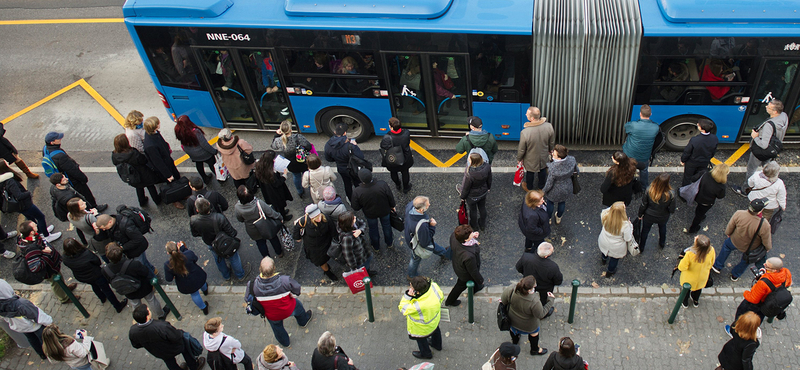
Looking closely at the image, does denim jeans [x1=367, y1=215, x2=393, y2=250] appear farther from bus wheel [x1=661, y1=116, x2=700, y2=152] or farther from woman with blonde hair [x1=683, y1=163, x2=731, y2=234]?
bus wheel [x1=661, y1=116, x2=700, y2=152]

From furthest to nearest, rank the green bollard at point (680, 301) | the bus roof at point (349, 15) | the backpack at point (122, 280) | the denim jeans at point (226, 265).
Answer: the bus roof at point (349, 15) < the denim jeans at point (226, 265) < the backpack at point (122, 280) < the green bollard at point (680, 301)

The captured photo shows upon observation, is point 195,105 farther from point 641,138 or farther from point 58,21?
point 58,21

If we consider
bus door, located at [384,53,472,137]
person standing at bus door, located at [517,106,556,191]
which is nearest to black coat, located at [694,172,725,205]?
person standing at bus door, located at [517,106,556,191]

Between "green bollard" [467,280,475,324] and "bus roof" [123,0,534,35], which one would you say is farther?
"bus roof" [123,0,534,35]

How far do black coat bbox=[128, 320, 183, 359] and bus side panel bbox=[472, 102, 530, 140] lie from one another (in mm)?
6205

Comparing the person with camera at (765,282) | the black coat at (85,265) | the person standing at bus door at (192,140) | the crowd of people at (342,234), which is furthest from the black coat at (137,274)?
the person with camera at (765,282)

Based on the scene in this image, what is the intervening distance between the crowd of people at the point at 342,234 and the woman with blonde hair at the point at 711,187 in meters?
0.02

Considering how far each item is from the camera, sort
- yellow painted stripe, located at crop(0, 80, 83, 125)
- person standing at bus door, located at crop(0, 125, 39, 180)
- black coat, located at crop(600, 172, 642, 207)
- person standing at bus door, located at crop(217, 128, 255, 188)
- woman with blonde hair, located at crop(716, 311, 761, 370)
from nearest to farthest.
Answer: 1. woman with blonde hair, located at crop(716, 311, 761, 370)
2. black coat, located at crop(600, 172, 642, 207)
3. person standing at bus door, located at crop(217, 128, 255, 188)
4. person standing at bus door, located at crop(0, 125, 39, 180)
5. yellow painted stripe, located at crop(0, 80, 83, 125)

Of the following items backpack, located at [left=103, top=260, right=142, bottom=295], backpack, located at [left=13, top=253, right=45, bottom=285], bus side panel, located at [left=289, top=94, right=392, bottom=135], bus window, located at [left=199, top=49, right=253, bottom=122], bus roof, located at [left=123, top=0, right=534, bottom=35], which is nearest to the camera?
backpack, located at [left=103, top=260, right=142, bottom=295]

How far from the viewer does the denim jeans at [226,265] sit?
7.94 metres

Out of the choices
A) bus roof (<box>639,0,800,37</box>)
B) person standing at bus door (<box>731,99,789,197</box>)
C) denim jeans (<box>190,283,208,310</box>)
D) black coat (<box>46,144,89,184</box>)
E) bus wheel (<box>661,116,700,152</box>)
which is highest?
bus roof (<box>639,0,800,37</box>)

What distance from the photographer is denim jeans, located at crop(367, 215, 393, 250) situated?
26.7 feet

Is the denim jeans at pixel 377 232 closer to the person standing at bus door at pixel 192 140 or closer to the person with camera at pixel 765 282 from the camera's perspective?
the person standing at bus door at pixel 192 140

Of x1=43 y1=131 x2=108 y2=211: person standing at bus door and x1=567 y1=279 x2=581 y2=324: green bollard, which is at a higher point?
x1=43 y1=131 x2=108 y2=211: person standing at bus door
